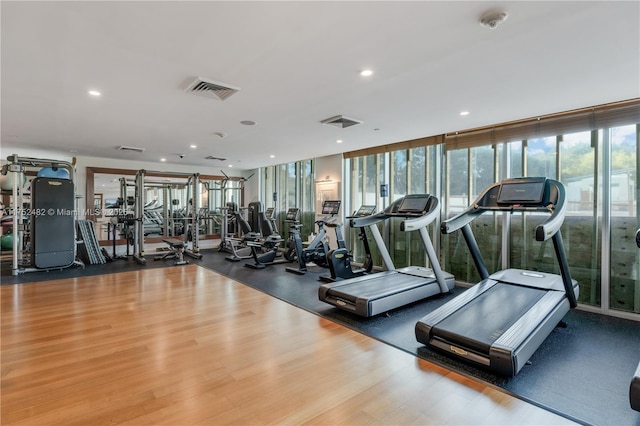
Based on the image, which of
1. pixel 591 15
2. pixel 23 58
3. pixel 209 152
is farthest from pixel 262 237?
pixel 591 15

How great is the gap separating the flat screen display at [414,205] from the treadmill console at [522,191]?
1.00 m

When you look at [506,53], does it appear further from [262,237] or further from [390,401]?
[262,237]

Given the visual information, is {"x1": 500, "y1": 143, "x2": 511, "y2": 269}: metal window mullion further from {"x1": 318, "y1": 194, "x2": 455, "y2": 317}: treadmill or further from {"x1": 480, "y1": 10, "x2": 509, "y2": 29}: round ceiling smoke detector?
{"x1": 480, "y1": 10, "x2": 509, "y2": 29}: round ceiling smoke detector

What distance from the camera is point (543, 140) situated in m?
4.53

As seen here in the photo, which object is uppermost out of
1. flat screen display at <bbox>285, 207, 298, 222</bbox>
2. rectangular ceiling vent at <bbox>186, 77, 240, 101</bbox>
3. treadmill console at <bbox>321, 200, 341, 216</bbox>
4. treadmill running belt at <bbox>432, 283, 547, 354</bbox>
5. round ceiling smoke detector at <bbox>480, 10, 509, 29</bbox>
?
rectangular ceiling vent at <bbox>186, 77, 240, 101</bbox>

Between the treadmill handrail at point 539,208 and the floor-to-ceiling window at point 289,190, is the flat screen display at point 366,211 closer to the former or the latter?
the treadmill handrail at point 539,208

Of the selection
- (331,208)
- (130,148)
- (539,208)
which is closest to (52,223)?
(130,148)

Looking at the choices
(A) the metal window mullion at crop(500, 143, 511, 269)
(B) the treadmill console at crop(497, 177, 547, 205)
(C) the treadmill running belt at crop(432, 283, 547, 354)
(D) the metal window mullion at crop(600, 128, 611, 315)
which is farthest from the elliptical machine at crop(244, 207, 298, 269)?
(D) the metal window mullion at crop(600, 128, 611, 315)

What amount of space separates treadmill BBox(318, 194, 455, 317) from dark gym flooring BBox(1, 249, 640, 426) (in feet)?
0.47

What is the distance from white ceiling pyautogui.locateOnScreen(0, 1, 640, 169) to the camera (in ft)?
6.72

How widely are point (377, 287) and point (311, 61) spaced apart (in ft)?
9.15

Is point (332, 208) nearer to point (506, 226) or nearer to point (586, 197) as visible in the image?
point (506, 226)

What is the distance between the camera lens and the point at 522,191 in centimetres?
374

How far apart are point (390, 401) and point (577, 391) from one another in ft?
4.46
